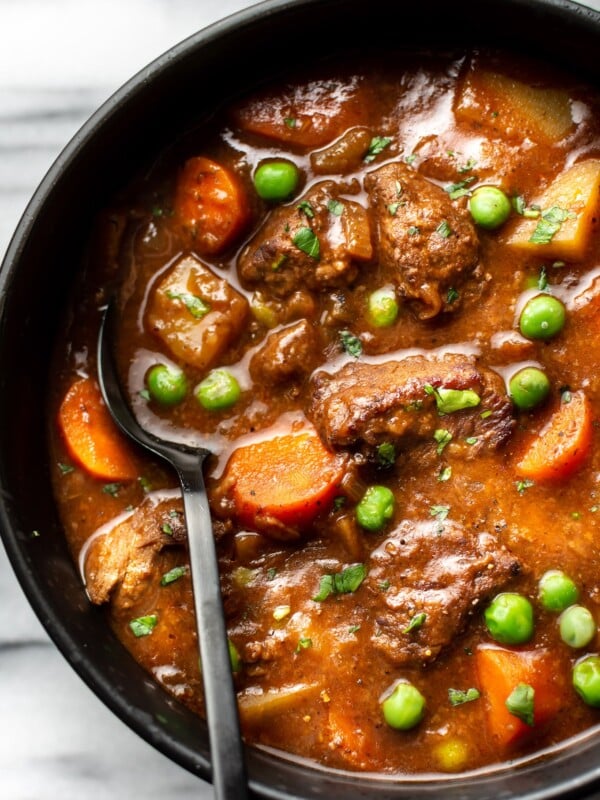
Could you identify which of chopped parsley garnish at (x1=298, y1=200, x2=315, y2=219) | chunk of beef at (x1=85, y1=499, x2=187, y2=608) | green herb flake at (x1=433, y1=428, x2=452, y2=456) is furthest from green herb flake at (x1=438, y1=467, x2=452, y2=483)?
chopped parsley garnish at (x1=298, y1=200, x2=315, y2=219)

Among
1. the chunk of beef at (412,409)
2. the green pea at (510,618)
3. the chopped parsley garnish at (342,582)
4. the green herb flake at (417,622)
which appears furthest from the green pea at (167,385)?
the green pea at (510,618)

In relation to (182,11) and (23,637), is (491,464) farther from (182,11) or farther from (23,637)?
(182,11)

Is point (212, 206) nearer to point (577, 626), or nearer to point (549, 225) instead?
point (549, 225)

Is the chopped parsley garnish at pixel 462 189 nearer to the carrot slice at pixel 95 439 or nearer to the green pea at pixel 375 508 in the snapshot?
the green pea at pixel 375 508


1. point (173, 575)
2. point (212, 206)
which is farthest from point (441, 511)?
point (212, 206)

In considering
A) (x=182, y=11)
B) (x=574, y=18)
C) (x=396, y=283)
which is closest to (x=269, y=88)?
(x=182, y=11)
